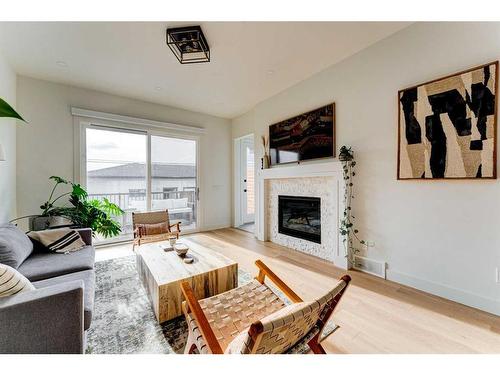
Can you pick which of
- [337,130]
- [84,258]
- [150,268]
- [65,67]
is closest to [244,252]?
[150,268]

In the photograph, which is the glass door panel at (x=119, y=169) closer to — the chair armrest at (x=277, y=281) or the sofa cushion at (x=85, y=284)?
the sofa cushion at (x=85, y=284)

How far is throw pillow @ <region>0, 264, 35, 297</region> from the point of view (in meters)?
1.04

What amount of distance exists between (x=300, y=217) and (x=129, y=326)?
261cm

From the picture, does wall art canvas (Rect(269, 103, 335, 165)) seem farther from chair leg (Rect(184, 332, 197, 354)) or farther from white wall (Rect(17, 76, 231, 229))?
chair leg (Rect(184, 332, 197, 354))

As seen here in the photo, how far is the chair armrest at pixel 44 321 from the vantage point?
98 cm

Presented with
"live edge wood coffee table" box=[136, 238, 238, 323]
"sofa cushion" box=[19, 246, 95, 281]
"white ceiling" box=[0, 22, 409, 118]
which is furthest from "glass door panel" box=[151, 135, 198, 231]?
"live edge wood coffee table" box=[136, 238, 238, 323]

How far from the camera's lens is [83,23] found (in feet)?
6.62

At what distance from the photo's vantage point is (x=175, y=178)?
14.8 feet

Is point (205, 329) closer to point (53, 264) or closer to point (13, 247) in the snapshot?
point (53, 264)

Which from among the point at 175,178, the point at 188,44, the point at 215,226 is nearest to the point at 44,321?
the point at 188,44

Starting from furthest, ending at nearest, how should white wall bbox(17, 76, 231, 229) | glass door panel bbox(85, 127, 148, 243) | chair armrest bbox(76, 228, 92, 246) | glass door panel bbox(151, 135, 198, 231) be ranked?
glass door panel bbox(151, 135, 198, 231) < glass door panel bbox(85, 127, 148, 243) < white wall bbox(17, 76, 231, 229) < chair armrest bbox(76, 228, 92, 246)

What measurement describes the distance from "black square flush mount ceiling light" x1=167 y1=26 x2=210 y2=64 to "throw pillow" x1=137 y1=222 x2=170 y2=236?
240cm

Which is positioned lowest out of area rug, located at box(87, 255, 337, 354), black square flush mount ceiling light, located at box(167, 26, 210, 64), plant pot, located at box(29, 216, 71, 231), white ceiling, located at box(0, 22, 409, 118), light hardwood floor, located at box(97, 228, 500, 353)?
light hardwood floor, located at box(97, 228, 500, 353)

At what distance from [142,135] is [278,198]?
2.89 m
